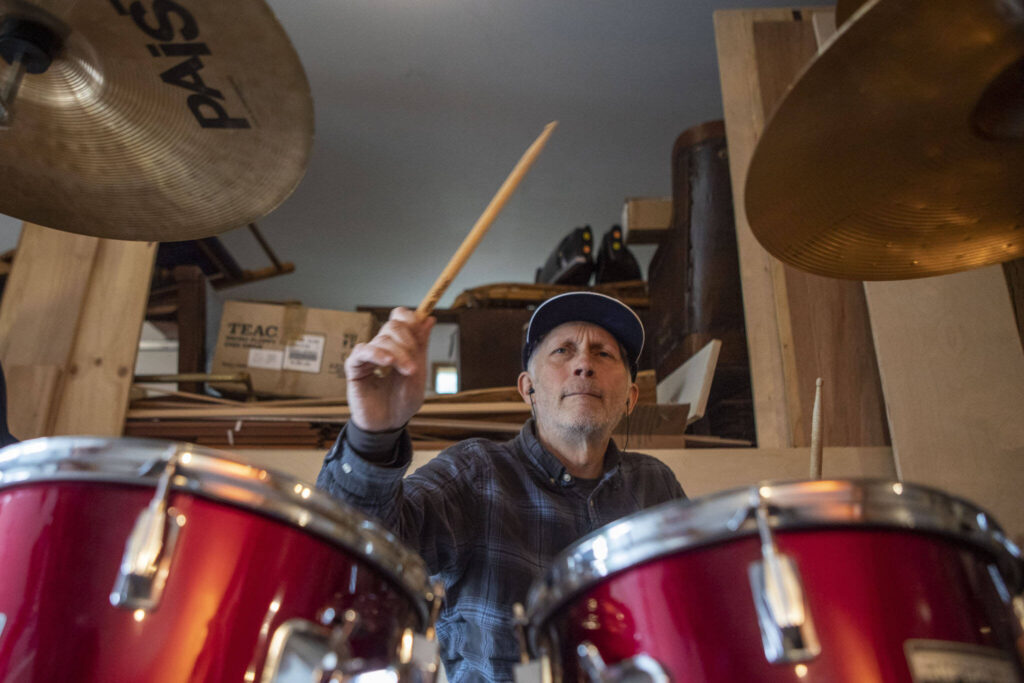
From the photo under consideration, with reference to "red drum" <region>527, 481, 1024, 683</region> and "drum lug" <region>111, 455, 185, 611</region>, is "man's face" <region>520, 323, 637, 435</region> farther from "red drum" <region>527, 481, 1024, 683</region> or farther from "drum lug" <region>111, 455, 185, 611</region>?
"drum lug" <region>111, 455, 185, 611</region>

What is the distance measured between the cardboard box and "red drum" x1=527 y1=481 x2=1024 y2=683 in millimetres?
1772

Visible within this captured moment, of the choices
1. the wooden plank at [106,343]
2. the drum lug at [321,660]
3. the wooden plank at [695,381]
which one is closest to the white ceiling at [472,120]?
the wooden plank at [106,343]

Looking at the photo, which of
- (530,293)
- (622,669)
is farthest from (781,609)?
(530,293)

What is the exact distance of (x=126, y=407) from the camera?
81.0 inches

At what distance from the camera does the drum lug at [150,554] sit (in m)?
0.66

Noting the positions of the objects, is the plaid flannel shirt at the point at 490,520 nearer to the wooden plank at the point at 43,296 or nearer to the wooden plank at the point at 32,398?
the wooden plank at the point at 32,398

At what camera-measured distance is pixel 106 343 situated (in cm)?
212

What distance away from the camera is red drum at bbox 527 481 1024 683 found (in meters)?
0.64

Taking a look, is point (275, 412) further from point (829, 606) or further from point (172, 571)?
point (829, 606)

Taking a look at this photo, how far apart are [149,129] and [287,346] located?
1.25 m

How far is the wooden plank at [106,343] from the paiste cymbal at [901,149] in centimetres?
172

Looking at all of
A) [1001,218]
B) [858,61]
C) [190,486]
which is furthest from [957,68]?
[190,486]

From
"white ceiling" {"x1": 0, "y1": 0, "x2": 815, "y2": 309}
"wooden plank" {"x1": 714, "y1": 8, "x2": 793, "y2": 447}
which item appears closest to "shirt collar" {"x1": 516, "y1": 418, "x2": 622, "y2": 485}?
"wooden plank" {"x1": 714, "y1": 8, "x2": 793, "y2": 447}

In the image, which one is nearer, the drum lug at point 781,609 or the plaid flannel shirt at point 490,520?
the drum lug at point 781,609
